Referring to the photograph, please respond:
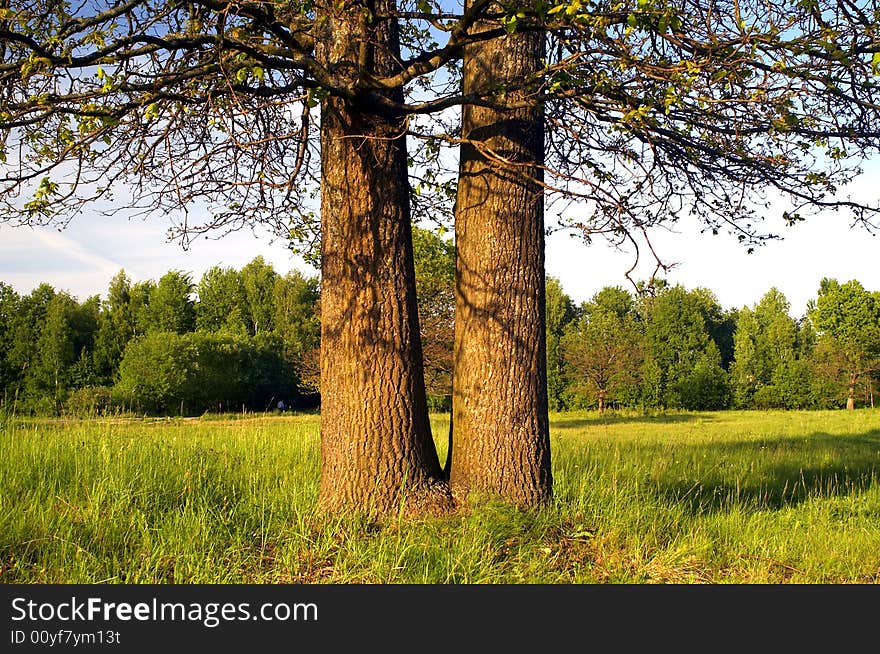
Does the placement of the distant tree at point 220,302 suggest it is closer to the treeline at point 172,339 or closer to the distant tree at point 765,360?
the treeline at point 172,339

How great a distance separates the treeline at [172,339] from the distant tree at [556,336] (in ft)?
38.0

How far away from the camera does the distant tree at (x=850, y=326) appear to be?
3438 centimetres

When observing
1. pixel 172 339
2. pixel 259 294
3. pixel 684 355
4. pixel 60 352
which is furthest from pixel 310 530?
A: pixel 259 294

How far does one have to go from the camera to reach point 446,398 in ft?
88.4

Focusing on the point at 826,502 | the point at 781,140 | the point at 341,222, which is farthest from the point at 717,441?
the point at 341,222

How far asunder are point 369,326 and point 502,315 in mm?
1022

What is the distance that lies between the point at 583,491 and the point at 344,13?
162 inches

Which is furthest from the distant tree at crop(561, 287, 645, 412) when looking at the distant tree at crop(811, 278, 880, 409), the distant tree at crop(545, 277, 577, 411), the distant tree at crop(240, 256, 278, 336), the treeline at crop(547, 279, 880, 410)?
the distant tree at crop(240, 256, 278, 336)

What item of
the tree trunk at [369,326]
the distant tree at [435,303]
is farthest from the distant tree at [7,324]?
the tree trunk at [369,326]

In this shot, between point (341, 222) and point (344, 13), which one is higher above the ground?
point (344, 13)

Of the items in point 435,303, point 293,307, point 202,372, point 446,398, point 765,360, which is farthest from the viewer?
point 293,307

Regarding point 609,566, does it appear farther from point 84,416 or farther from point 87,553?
point 84,416

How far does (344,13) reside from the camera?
15.3 feet

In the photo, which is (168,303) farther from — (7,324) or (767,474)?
(767,474)
